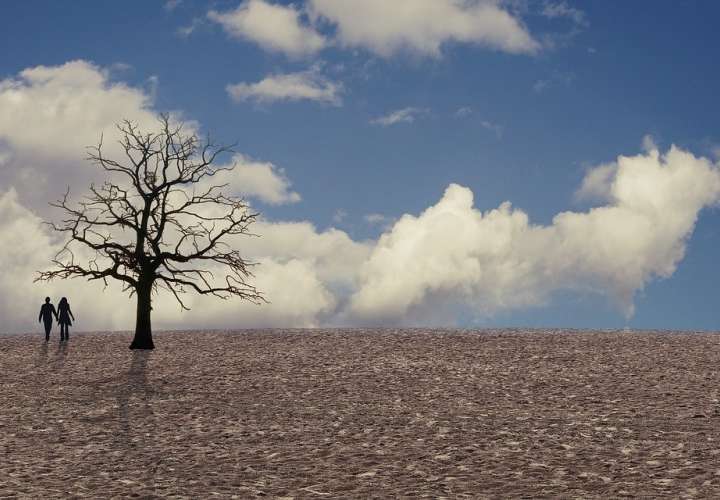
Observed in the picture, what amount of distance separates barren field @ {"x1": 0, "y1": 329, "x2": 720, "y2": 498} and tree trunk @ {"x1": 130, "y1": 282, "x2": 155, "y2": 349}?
2.85 feet

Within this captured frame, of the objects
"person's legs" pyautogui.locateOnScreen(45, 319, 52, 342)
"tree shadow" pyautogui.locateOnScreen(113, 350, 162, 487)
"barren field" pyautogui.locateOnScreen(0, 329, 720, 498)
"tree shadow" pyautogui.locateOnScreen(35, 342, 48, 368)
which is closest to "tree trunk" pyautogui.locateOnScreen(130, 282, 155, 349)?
"barren field" pyautogui.locateOnScreen(0, 329, 720, 498)

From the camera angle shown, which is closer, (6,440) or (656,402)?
(6,440)

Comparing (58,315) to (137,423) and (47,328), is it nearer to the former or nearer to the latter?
(47,328)

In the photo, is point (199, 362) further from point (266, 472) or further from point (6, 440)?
point (266, 472)

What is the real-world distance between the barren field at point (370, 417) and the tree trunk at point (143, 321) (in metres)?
0.87

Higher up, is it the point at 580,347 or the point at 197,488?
the point at 580,347

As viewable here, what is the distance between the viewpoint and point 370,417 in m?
19.7

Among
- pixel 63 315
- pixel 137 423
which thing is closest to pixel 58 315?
pixel 63 315

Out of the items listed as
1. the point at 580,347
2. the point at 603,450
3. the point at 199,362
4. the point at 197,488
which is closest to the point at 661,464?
the point at 603,450

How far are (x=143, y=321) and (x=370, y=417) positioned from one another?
57.1ft

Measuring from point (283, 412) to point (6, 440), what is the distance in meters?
6.49

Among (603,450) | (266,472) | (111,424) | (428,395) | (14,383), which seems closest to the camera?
(266,472)

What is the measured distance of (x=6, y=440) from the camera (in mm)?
18562

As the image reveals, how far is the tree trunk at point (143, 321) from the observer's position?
3362 centimetres
